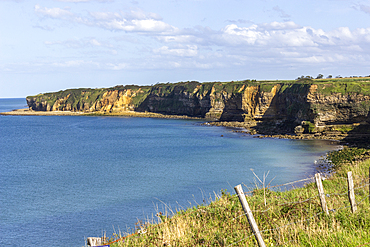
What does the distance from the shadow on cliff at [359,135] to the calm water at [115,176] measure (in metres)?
4.78

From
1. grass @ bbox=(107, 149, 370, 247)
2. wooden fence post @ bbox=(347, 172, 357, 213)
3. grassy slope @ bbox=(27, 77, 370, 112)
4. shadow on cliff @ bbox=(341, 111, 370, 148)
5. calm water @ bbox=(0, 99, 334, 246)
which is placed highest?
grassy slope @ bbox=(27, 77, 370, 112)

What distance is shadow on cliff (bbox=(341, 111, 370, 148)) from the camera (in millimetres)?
56219

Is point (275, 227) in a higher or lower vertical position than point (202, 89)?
lower

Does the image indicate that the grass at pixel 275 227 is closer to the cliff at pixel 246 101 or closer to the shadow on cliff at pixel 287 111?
the cliff at pixel 246 101

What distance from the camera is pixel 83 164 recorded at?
152ft

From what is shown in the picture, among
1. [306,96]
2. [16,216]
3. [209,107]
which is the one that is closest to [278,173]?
[16,216]

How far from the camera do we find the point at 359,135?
59875 mm

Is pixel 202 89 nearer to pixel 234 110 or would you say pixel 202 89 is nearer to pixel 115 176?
pixel 234 110

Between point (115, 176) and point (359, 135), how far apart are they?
44247 mm

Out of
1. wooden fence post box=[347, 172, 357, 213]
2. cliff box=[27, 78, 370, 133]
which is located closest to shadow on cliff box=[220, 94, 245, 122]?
cliff box=[27, 78, 370, 133]

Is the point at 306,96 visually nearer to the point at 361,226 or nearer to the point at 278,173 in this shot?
the point at 278,173

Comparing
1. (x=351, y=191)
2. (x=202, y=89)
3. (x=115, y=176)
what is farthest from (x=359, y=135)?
(x=202, y=89)

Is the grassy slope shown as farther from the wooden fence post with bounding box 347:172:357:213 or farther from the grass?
the wooden fence post with bounding box 347:172:357:213

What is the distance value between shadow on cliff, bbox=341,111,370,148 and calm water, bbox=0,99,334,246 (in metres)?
4.78
